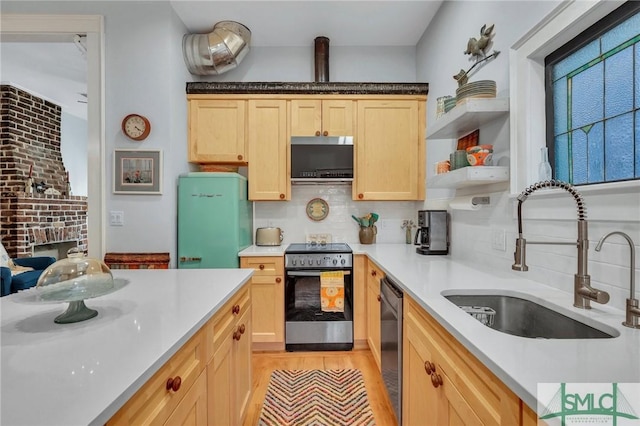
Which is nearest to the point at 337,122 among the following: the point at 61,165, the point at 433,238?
the point at 433,238

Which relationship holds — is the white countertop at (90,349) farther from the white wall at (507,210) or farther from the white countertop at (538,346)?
the white wall at (507,210)

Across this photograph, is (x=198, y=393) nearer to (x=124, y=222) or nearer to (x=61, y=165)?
(x=124, y=222)

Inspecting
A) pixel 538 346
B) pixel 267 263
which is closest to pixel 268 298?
pixel 267 263

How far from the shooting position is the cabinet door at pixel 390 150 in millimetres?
3045

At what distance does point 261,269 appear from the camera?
275 cm

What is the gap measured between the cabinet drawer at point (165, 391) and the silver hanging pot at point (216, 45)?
105 inches

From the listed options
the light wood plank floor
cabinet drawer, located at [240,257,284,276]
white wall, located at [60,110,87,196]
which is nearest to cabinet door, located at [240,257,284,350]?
cabinet drawer, located at [240,257,284,276]

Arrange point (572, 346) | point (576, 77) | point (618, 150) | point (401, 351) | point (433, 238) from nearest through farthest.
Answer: point (572, 346), point (618, 150), point (576, 77), point (401, 351), point (433, 238)

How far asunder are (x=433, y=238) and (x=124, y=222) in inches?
99.9

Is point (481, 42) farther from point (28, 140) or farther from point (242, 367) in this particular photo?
point (28, 140)

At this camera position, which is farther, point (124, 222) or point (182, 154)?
point (182, 154)

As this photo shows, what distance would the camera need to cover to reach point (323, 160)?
2.96m

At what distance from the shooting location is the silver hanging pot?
112 inches

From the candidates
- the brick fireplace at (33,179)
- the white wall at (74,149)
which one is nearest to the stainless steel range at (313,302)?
the brick fireplace at (33,179)
